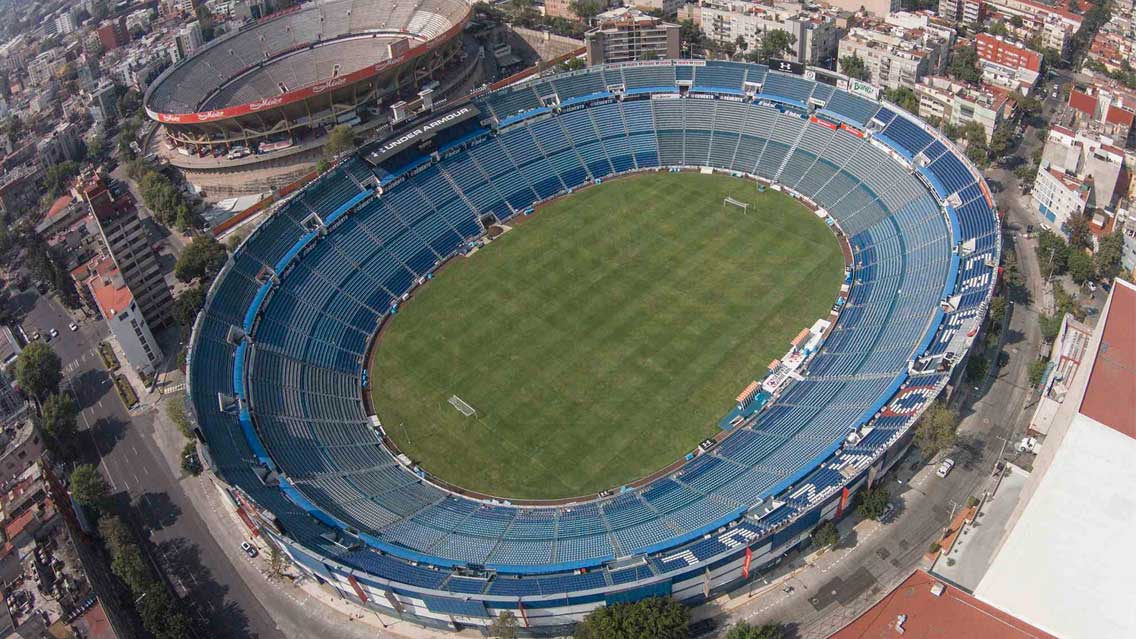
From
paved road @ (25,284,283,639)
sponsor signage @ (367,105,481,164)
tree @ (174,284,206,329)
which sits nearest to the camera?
paved road @ (25,284,283,639)

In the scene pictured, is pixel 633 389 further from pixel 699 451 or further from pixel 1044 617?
pixel 1044 617

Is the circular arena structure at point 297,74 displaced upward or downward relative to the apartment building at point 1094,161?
upward

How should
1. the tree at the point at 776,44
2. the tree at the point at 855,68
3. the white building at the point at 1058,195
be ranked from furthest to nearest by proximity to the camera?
1. the tree at the point at 776,44
2. the tree at the point at 855,68
3. the white building at the point at 1058,195

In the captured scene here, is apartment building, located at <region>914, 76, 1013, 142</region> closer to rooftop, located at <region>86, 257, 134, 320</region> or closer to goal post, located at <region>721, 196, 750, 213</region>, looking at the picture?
goal post, located at <region>721, 196, 750, 213</region>

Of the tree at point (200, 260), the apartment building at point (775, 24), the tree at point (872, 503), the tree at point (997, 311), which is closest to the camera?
the tree at point (872, 503)

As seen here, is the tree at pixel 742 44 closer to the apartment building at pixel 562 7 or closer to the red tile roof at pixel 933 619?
the apartment building at pixel 562 7

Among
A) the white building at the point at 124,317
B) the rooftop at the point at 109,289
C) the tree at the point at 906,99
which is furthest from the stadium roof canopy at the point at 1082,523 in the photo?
Answer: the rooftop at the point at 109,289

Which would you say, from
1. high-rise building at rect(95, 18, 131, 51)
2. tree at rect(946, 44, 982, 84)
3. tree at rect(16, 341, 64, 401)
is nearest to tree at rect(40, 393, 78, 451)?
tree at rect(16, 341, 64, 401)
